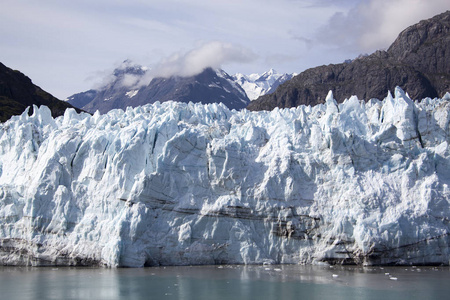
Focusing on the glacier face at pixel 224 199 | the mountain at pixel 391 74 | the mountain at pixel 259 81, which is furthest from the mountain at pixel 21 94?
the mountain at pixel 259 81

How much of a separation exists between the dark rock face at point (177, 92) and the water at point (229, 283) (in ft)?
258

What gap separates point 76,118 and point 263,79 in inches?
4928

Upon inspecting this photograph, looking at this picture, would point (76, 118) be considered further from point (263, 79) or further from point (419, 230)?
point (263, 79)

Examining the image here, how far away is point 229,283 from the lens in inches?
901

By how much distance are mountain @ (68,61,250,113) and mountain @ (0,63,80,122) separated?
28.9 meters

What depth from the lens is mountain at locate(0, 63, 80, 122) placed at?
218 ft

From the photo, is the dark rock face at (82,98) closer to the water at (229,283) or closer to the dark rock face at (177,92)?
Answer: the dark rock face at (177,92)

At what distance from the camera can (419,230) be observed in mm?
26828

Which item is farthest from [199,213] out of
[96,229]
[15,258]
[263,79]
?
[263,79]

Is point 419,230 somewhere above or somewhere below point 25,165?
below

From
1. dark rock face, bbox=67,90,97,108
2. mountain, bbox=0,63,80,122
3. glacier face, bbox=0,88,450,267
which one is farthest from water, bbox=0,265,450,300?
dark rock face, bbox=67,90,97,108

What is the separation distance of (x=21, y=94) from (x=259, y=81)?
313 ft

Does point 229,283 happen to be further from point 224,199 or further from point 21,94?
point 21,94

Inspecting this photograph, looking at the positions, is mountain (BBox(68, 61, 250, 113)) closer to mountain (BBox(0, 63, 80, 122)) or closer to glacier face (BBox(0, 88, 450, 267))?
mountain (BBox(0, 63, 80, 122))
